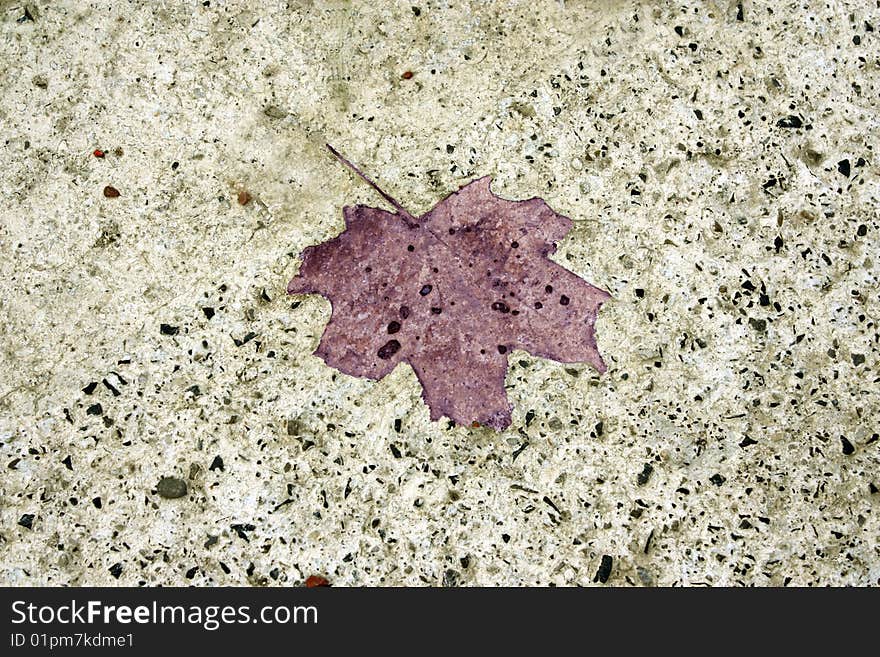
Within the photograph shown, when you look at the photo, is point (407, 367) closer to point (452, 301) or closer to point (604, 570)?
point (452, 301)

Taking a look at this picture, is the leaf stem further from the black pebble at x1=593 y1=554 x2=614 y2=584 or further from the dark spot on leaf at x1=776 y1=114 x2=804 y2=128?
the dark spot on leaf at x1=776 y1=114 x2=804 y2=128

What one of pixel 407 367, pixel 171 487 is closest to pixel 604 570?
pixel 407 367

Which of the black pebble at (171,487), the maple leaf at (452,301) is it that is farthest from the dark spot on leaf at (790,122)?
the black pebble at (171,487)

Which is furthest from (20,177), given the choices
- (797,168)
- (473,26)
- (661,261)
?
(797,168)

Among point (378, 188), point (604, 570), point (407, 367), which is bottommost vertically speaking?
point (604, 570)

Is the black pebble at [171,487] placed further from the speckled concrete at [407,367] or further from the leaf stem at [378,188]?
the leaf stem at [378,188]

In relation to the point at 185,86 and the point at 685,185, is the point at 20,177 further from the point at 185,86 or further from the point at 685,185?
the point at 685,185

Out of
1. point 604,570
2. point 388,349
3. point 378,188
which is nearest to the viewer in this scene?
point 604,570

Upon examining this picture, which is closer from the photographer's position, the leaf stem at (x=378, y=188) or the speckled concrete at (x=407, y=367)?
the speckled concrete at (x=407, y=367)
